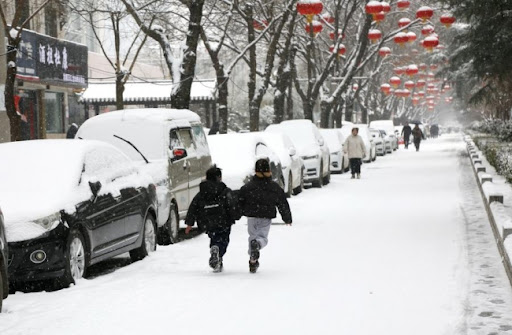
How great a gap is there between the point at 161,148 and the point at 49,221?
481cm

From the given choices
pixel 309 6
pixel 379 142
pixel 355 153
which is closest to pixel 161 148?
pixel 309 6

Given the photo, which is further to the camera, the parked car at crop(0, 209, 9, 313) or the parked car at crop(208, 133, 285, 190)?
the parked car at crop(208, 133, 285, 190)

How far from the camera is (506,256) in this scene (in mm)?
10102

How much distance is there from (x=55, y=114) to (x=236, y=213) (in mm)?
28476

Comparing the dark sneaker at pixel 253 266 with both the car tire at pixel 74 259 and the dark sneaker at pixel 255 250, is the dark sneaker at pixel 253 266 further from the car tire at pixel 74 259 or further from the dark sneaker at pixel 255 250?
the car tire at pixel 74 259

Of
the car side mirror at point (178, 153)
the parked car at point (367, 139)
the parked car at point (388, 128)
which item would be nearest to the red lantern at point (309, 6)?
the car side mirror at point (178, 153)

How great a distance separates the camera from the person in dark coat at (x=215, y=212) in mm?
10906

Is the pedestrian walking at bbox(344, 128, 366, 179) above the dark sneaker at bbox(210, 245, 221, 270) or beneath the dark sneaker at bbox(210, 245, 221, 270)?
beneath

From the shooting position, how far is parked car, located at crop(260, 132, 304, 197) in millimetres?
22375

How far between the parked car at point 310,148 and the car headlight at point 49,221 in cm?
1651

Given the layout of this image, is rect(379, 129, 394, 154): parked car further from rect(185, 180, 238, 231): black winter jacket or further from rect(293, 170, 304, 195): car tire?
rect(185, 180, 238, 231): black winter jacket

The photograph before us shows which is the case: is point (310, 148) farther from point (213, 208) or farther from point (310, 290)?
point (310, 290)

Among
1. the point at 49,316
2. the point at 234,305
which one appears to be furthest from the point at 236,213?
the point at 49,316

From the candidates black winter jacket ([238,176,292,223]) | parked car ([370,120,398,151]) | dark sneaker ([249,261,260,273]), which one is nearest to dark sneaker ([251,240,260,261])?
dark sneaker ([249,261,260,273])
